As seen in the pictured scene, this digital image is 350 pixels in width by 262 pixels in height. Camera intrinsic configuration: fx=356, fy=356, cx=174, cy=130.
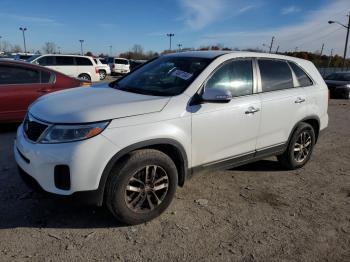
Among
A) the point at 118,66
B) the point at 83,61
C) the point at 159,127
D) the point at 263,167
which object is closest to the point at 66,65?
the point at 83,61

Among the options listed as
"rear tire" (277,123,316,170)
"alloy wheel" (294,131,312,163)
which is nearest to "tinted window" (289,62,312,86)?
"rear tire" (277,123,316,170)

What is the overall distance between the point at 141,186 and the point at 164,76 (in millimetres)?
1449

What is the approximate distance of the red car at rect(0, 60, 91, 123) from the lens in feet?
21.9

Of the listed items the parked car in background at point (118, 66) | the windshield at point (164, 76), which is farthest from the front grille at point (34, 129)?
the parked car in background at point (118, 66)

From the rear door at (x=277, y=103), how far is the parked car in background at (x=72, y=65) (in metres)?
15.0

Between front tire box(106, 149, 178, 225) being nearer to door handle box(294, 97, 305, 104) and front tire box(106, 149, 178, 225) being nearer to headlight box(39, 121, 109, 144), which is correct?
headlight box(39, 121, 109, 144)

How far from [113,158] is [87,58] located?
1736 cm

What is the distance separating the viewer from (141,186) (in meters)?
3.47

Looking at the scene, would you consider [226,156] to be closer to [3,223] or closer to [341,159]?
[3,223]

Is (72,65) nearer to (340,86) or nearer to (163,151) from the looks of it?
(340,86)

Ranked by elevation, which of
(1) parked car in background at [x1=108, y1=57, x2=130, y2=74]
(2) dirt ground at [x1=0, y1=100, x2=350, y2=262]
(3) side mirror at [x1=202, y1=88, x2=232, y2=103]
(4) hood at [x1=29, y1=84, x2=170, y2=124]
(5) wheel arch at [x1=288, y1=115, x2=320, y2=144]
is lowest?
(1) parked car in background at [x1=108, y1=57, x2=130, y2=74]

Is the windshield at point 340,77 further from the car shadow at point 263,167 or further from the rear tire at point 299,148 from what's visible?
the car shadow at point 263,167

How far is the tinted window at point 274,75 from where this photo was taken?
181 inches

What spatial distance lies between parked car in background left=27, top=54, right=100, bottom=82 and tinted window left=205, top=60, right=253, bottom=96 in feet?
49.8
